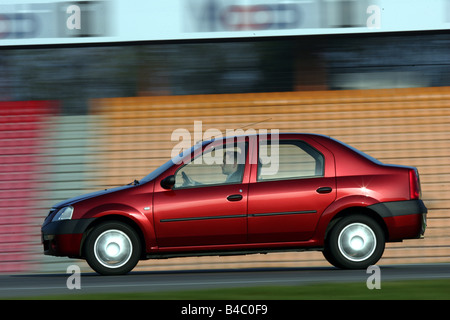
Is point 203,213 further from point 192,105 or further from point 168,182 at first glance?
point 192,105

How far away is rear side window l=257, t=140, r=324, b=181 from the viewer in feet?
31.4

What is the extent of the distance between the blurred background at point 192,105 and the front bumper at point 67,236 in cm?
347

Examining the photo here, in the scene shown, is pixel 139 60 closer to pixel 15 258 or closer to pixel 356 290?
pixel 15 258

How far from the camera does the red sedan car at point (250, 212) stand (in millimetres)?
9438

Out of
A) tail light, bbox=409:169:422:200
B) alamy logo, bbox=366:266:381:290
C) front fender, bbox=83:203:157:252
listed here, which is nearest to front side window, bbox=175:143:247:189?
front fender, bbox=83:203:157:252

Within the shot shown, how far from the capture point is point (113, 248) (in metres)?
9.52

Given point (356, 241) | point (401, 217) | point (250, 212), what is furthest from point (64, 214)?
point (401, 217)

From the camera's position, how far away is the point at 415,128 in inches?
538

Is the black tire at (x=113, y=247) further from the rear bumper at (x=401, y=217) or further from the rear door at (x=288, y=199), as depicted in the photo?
the rear bumper at (x=401, y=217)

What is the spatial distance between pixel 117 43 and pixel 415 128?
4.95m

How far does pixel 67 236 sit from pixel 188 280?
4.81 ft

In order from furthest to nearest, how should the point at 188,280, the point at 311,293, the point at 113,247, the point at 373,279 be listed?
the point at 113,247 → the point at 188,280 → the point at 373,279 → the point at 311,293
